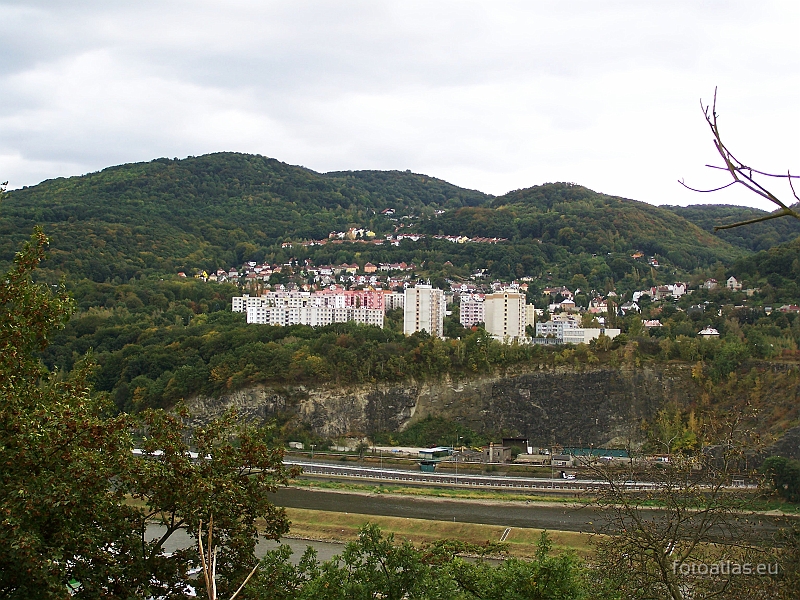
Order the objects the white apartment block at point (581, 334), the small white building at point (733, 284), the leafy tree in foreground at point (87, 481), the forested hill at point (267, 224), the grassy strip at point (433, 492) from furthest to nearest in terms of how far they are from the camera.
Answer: the forested hill at point (267, 224)
the small white building at point (733, 284)
the white apartment block at point (581, 334)
the grassy strip at point (433, 492)
the leafy tree in foreground at point (87, 481)

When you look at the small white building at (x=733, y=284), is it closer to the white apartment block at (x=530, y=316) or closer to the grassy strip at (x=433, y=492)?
the white apartment block at (x=530, y=316)

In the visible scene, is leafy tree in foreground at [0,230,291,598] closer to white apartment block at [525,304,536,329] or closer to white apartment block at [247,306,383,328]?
white apartment block at [247,306,383,328]

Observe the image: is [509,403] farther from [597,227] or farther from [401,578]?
[597,227]

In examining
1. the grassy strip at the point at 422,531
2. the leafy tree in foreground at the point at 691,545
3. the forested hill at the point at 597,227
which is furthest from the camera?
the forested hill at the point at 597,227

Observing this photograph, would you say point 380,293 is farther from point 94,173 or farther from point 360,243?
point 94,173

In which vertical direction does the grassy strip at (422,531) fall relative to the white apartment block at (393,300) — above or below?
below

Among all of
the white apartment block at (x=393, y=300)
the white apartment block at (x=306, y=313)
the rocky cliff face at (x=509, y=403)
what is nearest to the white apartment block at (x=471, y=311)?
the white apartment block at (x=393, y=300)

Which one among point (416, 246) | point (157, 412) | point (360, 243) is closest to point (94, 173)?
point (360, 243)

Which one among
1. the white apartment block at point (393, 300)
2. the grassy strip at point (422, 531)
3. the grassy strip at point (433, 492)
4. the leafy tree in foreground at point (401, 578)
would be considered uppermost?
the white apartment block at point (393, 300)
